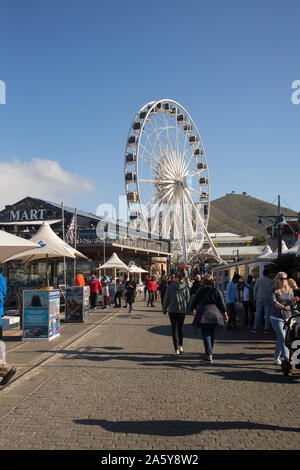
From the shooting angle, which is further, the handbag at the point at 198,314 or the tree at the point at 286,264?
the tree at the point at 286,264

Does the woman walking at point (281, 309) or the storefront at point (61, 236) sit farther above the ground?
the storefront at point (61, 236)

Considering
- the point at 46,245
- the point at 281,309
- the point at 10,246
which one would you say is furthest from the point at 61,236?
the point at 281,309

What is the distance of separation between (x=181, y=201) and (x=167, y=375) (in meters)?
34.5

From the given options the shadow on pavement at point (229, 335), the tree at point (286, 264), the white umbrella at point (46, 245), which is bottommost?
the shadow on pavement at point (229, 335)

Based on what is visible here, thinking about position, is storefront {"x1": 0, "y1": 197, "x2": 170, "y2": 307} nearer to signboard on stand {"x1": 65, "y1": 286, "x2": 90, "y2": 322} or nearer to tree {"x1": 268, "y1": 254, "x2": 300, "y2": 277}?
signboard on stand {"x1": 65, "y1": 286, "x2": 90, "y2": 322}

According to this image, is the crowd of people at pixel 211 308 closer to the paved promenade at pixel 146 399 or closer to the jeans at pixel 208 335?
the jeans at pixel 208 335

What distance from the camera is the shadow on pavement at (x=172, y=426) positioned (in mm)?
4586

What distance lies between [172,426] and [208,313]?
3.84 metres

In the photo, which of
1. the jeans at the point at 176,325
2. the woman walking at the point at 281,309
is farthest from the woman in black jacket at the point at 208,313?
the woman walking at the point at 281,309

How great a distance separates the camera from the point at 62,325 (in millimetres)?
15133

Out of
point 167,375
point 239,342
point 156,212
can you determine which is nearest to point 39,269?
point 156,212

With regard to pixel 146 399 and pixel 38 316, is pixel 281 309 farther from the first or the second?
pixel 38 316

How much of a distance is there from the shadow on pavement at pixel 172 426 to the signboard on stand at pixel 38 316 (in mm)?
6386
